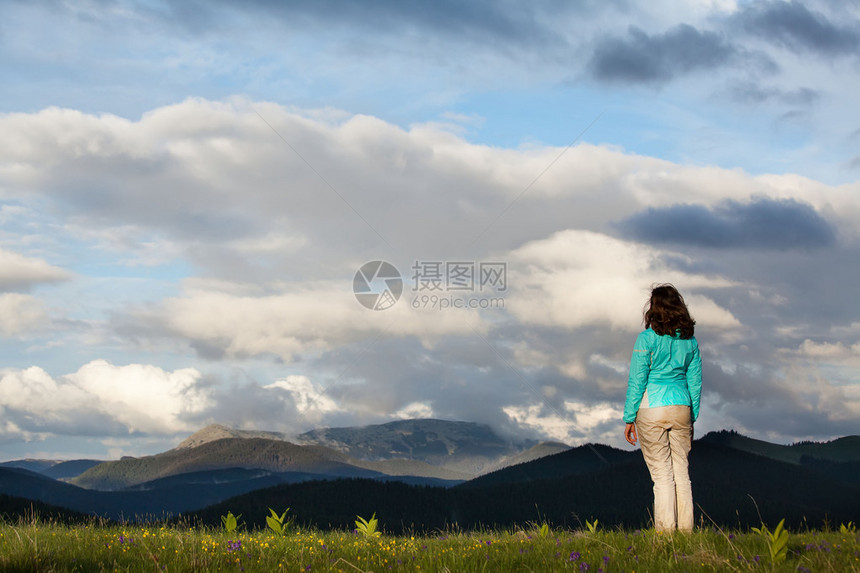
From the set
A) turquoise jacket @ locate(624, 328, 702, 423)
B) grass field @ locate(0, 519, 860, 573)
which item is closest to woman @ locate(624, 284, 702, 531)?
turquoise jacket @ locate(624, 328, 702, 423)

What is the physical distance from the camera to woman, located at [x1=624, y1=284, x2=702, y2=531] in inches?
425

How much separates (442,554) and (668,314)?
506cm

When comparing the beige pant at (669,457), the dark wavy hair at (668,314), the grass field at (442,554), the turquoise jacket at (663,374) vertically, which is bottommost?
the grass field at (442,554)

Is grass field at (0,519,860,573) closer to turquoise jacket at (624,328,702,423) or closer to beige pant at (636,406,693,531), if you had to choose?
beige pant at (636,406,693,531)

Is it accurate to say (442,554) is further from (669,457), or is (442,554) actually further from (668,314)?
(668,314)

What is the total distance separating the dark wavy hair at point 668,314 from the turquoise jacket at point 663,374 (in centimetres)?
12

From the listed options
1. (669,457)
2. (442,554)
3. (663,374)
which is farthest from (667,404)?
(442,554)

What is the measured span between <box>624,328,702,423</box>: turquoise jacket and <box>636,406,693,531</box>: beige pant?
0.58 ft

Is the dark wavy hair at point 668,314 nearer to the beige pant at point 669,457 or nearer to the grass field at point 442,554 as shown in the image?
the beige pant at point 669,457

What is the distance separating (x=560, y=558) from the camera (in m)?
8.30

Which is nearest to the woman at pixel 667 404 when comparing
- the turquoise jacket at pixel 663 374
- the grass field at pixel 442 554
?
the turquoise jacket at pixel 663 374

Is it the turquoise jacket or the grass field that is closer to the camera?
the grass field

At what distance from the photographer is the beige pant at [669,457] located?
10.7 m

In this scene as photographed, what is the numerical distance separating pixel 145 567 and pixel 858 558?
8.18m
